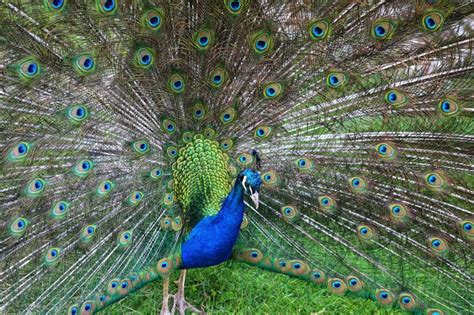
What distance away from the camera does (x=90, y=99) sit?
9.22ft

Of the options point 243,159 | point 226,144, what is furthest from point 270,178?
point 226,144

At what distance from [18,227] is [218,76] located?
112cm

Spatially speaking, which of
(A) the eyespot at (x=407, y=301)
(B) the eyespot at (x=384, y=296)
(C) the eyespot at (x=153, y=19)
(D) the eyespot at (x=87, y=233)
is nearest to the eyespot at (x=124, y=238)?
(D) the eyespot at (x=87, y=233)

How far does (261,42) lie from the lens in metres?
2.88

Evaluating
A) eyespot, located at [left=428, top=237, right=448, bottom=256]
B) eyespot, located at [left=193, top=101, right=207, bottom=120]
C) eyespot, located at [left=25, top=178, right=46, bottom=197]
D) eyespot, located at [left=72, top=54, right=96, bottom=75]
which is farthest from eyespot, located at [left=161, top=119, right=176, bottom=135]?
eyespot, located at [left=428, top=237, right=448, bottom=256]

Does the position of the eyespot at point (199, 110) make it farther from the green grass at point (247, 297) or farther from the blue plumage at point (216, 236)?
the green grass at point (247, 297)

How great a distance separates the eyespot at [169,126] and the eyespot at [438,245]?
1349mm

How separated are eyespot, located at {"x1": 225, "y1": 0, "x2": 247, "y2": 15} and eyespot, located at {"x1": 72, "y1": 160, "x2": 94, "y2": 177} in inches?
36.6

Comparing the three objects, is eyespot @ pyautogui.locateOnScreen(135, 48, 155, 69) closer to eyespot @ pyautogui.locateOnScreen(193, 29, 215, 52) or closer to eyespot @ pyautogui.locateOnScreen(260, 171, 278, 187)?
eyespot @ pyautogui.locateOnScreen(193, 29, 215, 52)

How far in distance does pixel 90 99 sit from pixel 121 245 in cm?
71

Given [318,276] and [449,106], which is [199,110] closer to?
[318,276]

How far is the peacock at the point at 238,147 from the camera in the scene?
2.73 metres

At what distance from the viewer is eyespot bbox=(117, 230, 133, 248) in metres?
3.02

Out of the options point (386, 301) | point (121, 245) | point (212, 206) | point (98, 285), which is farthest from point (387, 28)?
point (98, 285)
